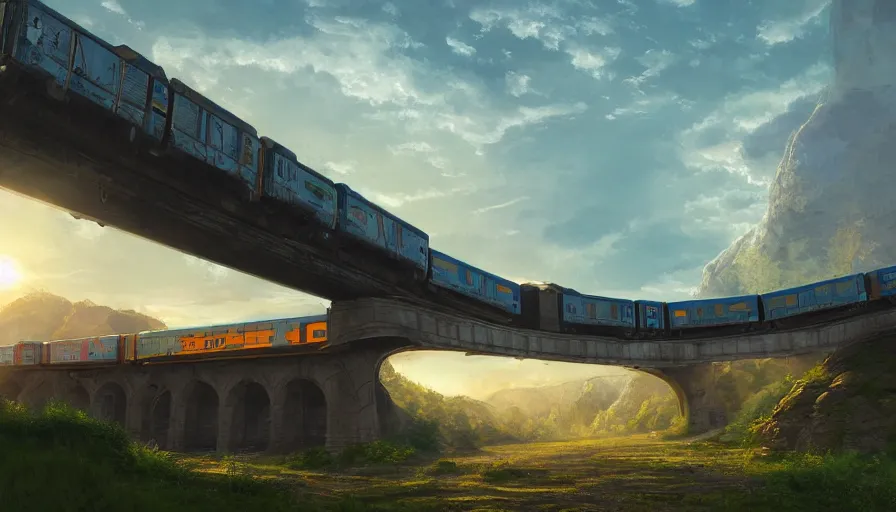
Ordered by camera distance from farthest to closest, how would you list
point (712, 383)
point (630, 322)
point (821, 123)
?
point (821, 123) → point (712, 383) → point (630, 322)

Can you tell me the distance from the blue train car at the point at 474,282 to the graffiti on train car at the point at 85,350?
28289mm

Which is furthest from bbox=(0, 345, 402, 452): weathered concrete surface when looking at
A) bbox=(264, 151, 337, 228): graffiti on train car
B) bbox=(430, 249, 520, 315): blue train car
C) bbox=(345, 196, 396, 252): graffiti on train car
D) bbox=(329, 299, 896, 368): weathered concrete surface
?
bbox=(264, 151, 337, 228): graffiti on train car

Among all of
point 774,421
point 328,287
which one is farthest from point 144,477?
point 774,421

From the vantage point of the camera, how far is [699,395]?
45.8 meters

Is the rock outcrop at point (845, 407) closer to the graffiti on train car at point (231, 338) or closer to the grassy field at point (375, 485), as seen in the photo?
the grassy field at point (375, 485)

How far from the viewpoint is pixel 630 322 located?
3991 cm

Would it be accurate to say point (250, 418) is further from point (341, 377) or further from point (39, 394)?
point (39, 394)

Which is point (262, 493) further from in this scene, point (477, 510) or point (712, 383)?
point (712, 383)

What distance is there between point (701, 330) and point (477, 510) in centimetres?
3448

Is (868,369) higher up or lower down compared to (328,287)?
lower down

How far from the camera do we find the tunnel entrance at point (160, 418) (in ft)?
146

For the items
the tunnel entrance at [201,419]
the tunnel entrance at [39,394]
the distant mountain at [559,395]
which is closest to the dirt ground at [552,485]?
the tunnel entrance at [201,419]

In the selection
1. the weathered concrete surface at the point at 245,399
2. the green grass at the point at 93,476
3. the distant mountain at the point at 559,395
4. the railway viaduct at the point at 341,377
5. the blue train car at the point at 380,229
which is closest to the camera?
the green grass at the point at 93,476

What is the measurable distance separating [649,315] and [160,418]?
3836cm
